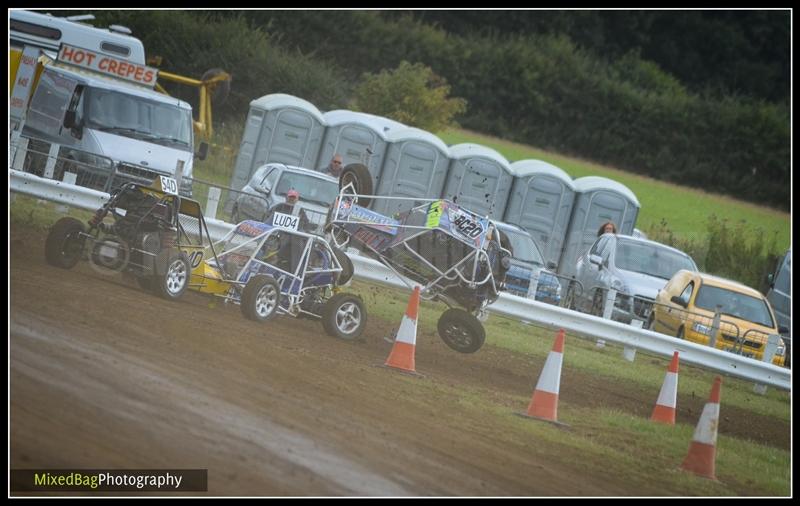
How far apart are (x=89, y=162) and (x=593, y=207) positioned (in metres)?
13.0

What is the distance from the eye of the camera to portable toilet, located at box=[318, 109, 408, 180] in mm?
30969

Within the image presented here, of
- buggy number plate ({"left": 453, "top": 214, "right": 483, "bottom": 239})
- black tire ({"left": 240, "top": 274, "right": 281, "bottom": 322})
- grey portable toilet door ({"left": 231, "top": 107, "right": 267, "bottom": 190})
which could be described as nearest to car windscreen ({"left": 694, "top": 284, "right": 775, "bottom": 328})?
buggy number plate ({"left": 453, "top": 214, "right": 483, "bottom": 239})

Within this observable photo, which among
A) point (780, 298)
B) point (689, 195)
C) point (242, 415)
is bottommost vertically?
point (242, 415)

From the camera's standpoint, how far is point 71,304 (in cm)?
1218

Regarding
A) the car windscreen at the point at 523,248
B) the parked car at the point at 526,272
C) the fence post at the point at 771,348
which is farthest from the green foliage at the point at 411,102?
the fence post at the point at 771,348

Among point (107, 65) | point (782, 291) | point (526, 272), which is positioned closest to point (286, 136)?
point (107, 65)

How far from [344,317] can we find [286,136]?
1758 cm

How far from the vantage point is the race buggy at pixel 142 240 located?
13.9m

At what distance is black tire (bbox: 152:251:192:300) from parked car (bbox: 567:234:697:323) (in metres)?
8.58

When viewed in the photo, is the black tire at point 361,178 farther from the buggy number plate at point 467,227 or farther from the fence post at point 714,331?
the fence post at point 714,331

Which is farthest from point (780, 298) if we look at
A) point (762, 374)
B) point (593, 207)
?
point (762, 374)

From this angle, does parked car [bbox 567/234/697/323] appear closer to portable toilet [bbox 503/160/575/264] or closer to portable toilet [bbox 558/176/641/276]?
portable toilet [bbox 558/176/641/276]
